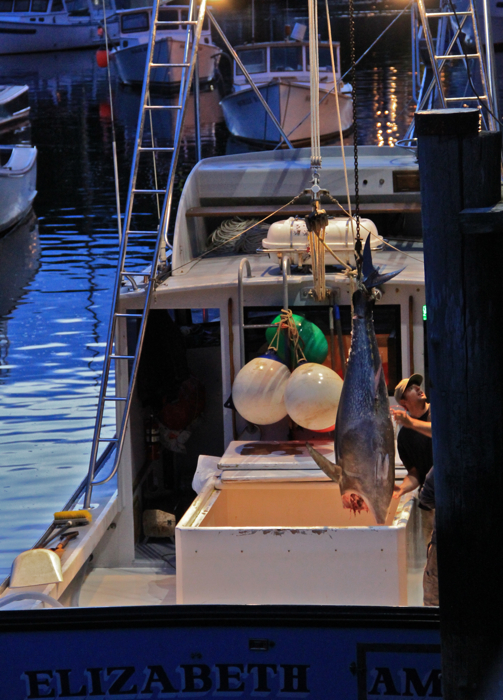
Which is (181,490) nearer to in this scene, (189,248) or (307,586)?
(189,248)

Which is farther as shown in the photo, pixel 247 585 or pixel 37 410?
pixel 37 410

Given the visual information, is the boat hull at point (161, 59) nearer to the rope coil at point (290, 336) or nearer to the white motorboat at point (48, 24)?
the white motorboat at point (48, 24)

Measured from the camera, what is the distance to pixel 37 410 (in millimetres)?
11344

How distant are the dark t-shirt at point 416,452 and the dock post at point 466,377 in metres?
1.77

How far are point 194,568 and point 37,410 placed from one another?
698cm

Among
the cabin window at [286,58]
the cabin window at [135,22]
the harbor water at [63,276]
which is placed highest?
the cabin window at [135,22]

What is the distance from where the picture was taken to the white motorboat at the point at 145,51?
129 ft

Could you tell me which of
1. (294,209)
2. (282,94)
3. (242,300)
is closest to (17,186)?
(282,94)

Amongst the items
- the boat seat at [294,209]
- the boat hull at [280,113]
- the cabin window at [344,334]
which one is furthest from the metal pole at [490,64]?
the boat hull at [280,113]

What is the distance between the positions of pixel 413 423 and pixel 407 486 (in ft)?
1.21

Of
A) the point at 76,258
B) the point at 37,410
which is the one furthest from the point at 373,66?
the point at 37,410

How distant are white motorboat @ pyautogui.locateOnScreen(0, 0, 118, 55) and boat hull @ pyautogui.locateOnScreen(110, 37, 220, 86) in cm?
900

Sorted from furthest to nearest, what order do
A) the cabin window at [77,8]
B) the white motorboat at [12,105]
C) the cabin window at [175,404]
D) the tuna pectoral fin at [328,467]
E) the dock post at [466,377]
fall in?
the cabin window at [77,8]
the white motorboat at [12,105]
the cabin window at [175,404]
the tuna pectoral fin at [328,467]
the dock post at [466,377]

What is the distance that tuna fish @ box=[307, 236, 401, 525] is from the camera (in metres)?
4.48
